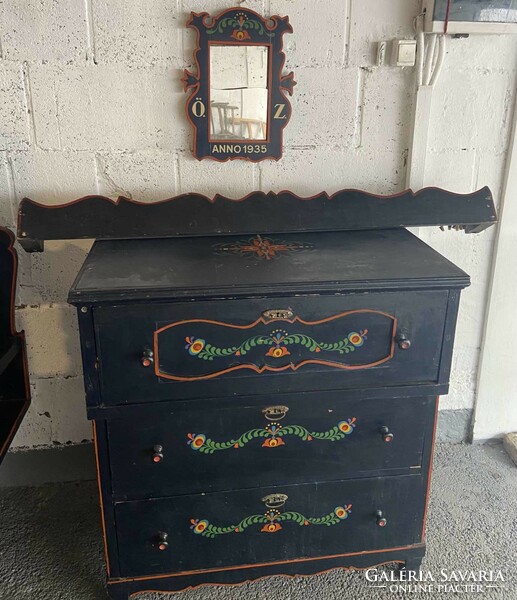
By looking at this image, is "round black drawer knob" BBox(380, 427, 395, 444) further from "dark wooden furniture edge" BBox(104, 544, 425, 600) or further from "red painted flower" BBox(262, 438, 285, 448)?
"dark wooden furniture edge" BBox(104, 544, 425, 600)

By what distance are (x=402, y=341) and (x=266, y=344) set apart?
1.17 ft

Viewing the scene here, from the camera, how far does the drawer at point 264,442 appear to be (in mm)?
1630

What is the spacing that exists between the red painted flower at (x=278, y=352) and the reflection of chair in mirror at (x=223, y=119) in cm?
76

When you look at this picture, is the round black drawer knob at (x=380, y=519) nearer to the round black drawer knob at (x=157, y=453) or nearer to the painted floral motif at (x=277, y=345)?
the painted floral motif at (x=277, y=345)

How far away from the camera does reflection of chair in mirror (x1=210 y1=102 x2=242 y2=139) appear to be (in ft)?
6.30

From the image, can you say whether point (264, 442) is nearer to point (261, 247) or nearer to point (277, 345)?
point (277, 345)

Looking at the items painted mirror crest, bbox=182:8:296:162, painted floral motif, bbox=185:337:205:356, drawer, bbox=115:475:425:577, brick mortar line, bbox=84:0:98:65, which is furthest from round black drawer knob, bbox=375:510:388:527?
brick mortar line, bbox=84:0:98:65

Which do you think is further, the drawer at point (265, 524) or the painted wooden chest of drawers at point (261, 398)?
the drawer at point (265, 524)

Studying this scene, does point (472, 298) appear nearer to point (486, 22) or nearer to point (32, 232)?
point (486, 22)

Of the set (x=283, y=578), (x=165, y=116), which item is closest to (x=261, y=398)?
(x=283, y=578)

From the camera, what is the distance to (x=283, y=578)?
6.32ft

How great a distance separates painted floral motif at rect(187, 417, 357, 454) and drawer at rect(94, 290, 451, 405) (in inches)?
4.9

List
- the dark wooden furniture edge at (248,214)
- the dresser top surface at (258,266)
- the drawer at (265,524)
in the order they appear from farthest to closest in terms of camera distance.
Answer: the dark wooden furniture edge at (248,214) < the drawer at (265,524) < the dresser top surface at (258,266)

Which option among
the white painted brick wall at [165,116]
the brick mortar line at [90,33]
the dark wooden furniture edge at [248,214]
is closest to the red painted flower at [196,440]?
the dark wooden furniture edge at [248,214]
